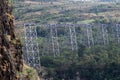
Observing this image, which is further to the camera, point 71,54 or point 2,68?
point 71,54

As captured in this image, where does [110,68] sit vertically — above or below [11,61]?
below

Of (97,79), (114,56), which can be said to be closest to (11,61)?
(97,79)

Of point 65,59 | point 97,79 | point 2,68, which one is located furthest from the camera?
point 65,59

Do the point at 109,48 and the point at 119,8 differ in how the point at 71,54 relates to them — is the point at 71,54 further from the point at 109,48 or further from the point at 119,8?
the point at 119,8

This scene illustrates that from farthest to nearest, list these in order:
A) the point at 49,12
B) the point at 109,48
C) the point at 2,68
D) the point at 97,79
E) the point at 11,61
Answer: the point at 49,12 → the point at 109,48 → the point at 97,79 → the point at 11,61 → the point at 2,68

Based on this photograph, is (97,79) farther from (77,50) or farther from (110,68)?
(77,50)

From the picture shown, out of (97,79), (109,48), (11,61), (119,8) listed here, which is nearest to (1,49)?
(11,61)
